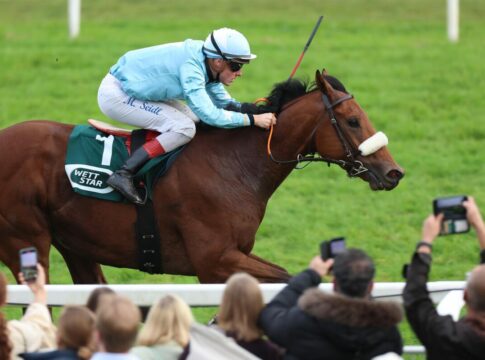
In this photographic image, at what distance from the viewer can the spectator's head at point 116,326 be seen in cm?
511

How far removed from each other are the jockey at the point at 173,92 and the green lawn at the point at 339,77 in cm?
201

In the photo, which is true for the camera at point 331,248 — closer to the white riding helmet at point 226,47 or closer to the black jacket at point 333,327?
the black jacket at point 333,327

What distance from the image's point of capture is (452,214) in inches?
220

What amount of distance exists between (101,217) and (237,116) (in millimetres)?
1060

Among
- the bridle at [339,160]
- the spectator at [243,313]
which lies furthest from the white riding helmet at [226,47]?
the spectator at [243,313]

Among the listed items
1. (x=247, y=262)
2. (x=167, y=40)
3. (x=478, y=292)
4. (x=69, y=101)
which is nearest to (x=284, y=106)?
(x=247, y=262)

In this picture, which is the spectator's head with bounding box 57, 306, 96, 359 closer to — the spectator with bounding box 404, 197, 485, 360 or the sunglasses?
the spectator with bounding box 404, 197, 485, 360

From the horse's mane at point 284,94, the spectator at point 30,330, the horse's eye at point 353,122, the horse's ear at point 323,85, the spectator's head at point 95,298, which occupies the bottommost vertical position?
the spectator at point 30,330

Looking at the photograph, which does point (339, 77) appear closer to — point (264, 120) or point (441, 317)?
point (264, 120)

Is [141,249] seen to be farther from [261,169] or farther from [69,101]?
[69,101]

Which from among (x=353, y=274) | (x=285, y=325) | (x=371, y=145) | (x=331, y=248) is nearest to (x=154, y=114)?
(x=371, y=145)

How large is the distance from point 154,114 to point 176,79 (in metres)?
0.26

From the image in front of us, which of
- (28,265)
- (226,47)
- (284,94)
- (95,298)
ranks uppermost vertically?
(226,47)

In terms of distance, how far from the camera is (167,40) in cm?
1633
